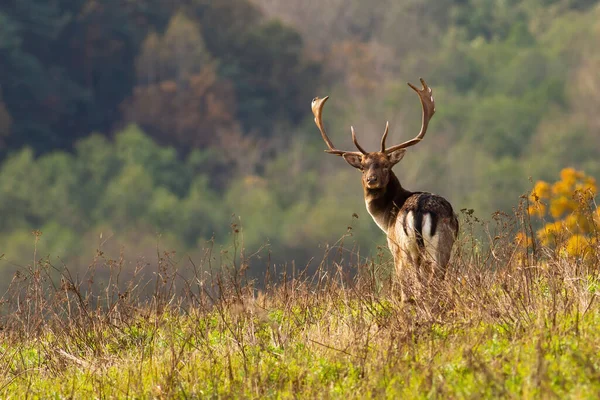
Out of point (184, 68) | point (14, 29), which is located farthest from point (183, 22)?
point (14, 29)

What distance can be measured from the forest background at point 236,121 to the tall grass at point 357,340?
4081 cm

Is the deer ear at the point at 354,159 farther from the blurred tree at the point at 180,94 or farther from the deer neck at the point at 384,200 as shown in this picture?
the blurred tree at the point at 180,94

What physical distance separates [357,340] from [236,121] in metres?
57.5

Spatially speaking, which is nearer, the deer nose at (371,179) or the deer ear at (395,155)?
the deer nose at (371,179)

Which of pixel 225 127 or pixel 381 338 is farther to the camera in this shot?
pixel 225 127

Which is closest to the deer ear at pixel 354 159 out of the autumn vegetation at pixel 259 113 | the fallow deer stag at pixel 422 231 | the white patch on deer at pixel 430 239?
the fallow deer stag at pixel 422 231

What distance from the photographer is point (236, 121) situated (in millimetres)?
64062

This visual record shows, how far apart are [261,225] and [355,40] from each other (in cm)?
2162

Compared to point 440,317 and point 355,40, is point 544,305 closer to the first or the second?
point 440,317

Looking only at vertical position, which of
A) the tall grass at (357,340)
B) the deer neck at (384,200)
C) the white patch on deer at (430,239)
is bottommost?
the tall grass at (357,340)

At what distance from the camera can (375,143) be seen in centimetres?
6038

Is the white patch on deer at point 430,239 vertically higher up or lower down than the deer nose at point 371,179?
lower down

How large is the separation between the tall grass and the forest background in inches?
1607

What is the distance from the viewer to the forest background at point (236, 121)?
56.8 meters
